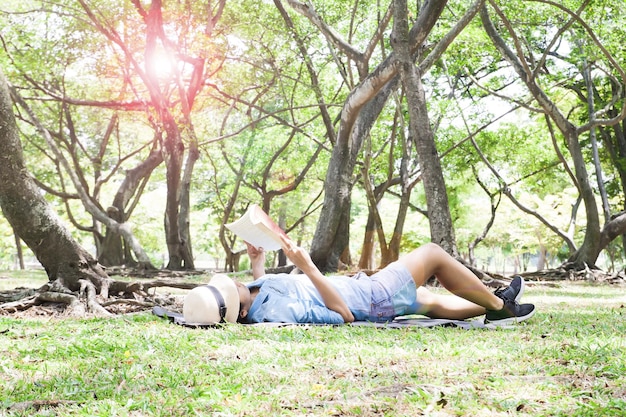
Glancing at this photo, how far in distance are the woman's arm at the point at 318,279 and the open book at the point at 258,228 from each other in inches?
3.6

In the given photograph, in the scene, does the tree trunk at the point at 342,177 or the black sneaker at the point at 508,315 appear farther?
the tree trunk at the point at 342,177

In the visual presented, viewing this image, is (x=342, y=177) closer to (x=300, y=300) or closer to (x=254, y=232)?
(x=300, y=300)

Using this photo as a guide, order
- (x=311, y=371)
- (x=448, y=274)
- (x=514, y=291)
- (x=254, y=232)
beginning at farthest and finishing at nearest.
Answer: (x=514, y=291) < (x=448, y=274) < (x=254, y=232) < (x=311, y=371)

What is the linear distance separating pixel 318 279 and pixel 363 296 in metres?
0.44

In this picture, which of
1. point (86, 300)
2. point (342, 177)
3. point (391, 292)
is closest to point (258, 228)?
point (391, 292)

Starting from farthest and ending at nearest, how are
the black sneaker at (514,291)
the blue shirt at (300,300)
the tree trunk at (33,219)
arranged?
the tree trunk at (33,219) < the black sneaker at (514,291) < the blue shirt at (300,300)

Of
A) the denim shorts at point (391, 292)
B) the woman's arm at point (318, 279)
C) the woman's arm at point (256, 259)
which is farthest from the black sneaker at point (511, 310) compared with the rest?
the woman's arm at point (256, 259)

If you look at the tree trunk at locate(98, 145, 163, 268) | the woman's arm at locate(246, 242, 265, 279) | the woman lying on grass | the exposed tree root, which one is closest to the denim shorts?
the woman lying on grass

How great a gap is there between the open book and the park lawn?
0.59 m

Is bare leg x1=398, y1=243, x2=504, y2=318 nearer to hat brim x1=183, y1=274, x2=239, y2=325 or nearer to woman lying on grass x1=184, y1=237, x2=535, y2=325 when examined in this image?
woman lying on grass x1=184, y1=237, x2=535, y2=325

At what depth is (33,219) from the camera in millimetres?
6102

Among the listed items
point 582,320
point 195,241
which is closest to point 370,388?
point 582,320

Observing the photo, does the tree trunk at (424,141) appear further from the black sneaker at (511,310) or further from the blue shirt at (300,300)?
Result: the blue shirt at (300,300)

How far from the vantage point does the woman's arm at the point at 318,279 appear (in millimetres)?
4398
